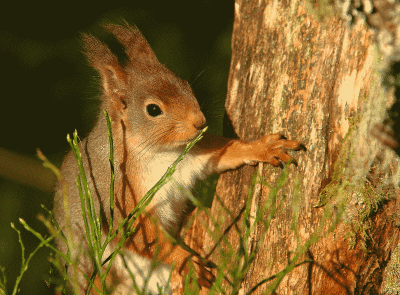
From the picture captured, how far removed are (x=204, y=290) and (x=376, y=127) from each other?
2.89ft

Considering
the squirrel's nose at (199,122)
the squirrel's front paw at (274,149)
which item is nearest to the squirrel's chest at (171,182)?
the squirrel's nose at (199,122)

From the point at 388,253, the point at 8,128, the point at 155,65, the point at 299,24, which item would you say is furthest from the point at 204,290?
the point at 8,128

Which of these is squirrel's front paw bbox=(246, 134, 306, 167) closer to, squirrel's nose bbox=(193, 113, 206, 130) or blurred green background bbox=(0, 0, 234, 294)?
squirrel's nose bbox=(193, 113, 206, 130)

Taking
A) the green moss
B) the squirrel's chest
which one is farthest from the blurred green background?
the green moss

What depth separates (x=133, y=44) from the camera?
161 centimetres

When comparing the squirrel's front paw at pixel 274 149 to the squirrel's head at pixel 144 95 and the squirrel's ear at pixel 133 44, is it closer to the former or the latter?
the squirrel's head at pixel 144 95

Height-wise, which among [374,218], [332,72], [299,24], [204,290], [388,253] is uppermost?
[299,24]

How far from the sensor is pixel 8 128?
2453 mm

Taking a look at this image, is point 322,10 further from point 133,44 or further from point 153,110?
point 133,44

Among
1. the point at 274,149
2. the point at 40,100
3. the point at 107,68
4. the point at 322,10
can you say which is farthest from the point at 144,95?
the point at 40,100

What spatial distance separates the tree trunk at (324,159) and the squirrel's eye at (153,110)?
397 mm

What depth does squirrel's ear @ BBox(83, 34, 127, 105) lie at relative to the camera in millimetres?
1498

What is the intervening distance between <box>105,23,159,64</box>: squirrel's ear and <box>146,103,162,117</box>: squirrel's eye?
0.66 feet

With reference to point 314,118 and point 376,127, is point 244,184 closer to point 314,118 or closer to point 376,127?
point 314,118
